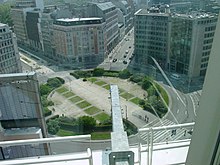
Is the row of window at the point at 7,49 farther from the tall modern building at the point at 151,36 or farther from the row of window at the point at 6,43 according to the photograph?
the tall modern building at the point at 151,36

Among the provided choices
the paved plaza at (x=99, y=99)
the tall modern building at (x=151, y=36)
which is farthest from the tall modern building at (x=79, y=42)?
the tall modern building at (x=151, y=36)

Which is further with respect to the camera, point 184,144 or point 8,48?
point 8,48

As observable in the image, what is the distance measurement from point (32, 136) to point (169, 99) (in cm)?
103

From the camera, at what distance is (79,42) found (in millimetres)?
2684

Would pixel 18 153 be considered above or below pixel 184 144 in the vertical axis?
below

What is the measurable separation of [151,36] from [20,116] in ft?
3.58

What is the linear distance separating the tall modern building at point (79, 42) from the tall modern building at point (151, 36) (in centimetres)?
55

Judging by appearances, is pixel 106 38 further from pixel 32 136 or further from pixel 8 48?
pixel 32 136

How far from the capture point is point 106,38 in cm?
317

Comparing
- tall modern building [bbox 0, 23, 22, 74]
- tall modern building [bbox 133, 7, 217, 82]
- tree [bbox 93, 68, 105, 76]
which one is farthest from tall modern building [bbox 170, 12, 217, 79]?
tall modern building [bbox 0, 23, 22, 74]

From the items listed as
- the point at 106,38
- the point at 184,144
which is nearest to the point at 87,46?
the point at 106,38

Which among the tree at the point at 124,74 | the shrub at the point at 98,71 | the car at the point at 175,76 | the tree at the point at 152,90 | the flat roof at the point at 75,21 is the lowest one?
the tree at the point at 152,90

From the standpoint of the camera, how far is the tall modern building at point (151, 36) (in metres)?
1.64

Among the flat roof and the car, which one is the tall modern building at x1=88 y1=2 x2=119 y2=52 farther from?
the car
